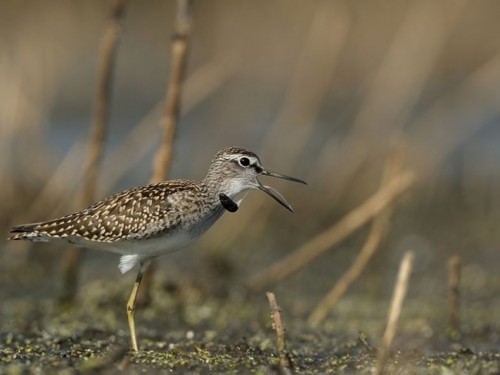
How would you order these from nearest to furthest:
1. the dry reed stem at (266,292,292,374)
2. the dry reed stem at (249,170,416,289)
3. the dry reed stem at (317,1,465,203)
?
the dry reed stem at (266,292,292,374) → the dry reed stem at (249,170,416,289) → the dry reed stem at (317,1,465,203)

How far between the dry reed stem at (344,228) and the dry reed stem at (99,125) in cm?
193

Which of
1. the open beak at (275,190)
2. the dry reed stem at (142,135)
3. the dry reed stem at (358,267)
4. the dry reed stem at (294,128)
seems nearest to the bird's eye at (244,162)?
the open beak at (275,190)

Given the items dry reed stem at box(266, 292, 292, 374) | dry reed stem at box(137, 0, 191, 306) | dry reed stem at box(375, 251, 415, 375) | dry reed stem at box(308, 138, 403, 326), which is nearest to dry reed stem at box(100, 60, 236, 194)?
dry reed stem at box(137, 0, 191, 306)

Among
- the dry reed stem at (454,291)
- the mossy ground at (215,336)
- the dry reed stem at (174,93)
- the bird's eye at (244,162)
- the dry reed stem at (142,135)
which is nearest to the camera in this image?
the mossy ground at (215,336)

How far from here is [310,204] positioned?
15.2 meters

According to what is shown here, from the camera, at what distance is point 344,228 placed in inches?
423

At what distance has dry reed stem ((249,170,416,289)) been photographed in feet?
34.4

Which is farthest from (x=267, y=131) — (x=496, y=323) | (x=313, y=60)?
(x=496, y=323)

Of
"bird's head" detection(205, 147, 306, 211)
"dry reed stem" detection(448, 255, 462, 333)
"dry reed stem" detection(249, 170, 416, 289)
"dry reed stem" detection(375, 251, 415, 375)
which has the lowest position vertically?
"dry reed stem" detection(375, 251, 415, 375)

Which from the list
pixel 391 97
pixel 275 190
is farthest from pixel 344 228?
pixel 391 97

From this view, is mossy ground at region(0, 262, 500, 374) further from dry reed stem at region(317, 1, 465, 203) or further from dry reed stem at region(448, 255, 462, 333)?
dry reed stem at region(317, 1, 465, 203)

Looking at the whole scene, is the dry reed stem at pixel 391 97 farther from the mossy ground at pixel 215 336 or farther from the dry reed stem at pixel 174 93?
the dry reed stem at pixel 174 93

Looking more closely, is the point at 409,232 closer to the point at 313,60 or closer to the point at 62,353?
the point at 313,60

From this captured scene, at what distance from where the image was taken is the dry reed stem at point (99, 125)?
420 inches
